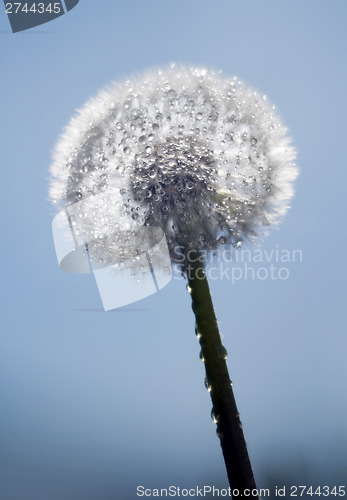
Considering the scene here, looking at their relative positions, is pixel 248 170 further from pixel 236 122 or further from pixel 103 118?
pixel 103 118

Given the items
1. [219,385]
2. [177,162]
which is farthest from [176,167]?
[219,385]

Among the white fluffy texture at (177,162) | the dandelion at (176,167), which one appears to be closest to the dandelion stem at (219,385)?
the dandelion at (176,167)

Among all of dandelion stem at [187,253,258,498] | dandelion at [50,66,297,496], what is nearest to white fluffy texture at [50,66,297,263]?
dandelion at [50,66,297,496]

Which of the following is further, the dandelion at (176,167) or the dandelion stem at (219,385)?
the dandelion at (176,167)

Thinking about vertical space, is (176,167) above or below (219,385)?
above

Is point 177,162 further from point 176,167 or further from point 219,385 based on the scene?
point 219,385

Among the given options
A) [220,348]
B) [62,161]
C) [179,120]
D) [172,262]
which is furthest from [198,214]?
[62,161]

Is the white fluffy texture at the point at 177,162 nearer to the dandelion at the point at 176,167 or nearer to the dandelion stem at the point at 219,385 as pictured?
the dandelion at the point at 176,167

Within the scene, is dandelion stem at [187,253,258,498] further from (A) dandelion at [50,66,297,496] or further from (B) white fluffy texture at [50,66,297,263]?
(B) white fluffy texture at [50,66,297,263]
